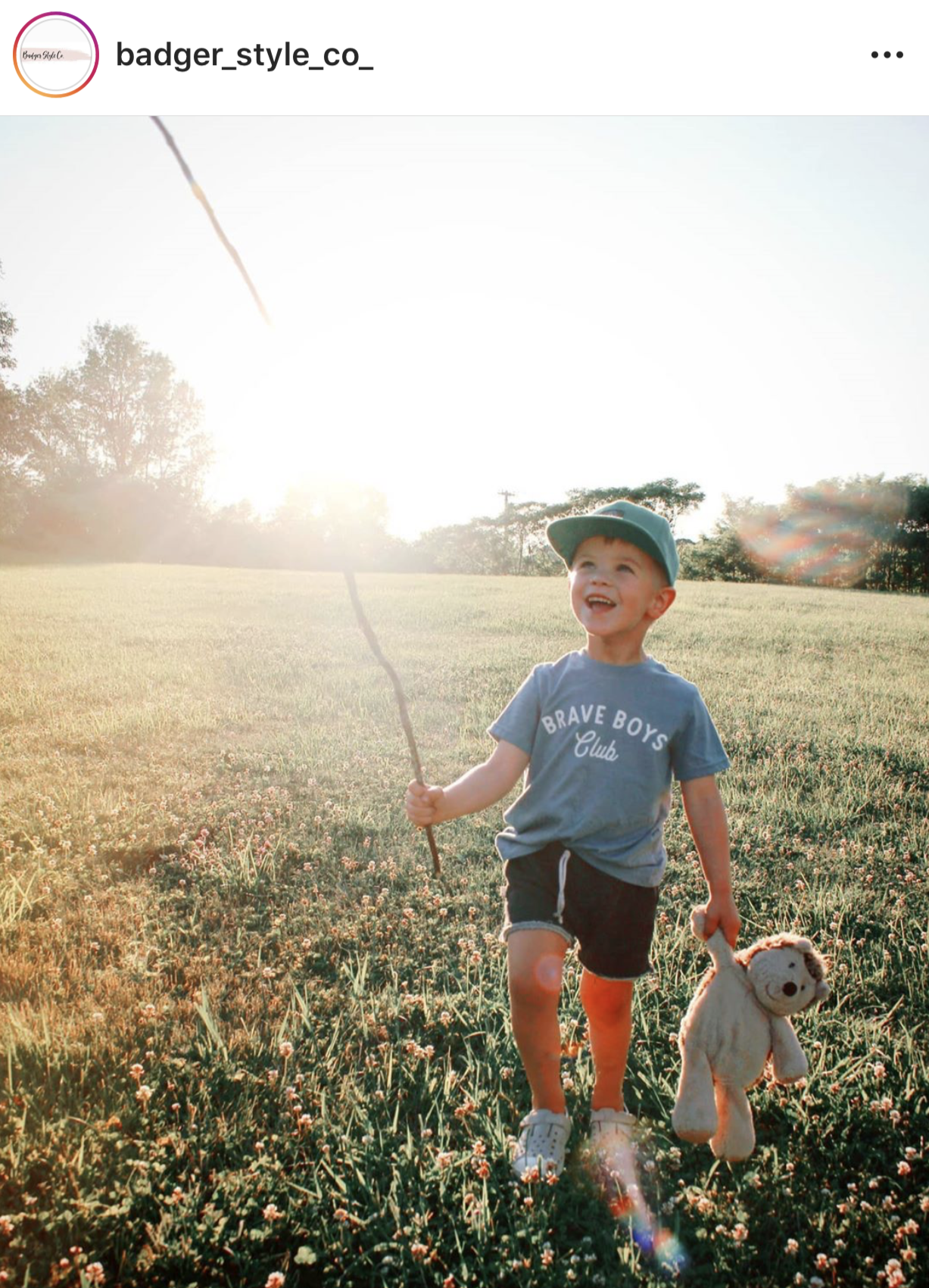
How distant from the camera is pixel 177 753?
19.9ft

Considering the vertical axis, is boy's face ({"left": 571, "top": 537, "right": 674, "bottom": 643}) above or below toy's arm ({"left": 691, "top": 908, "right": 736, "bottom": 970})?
above

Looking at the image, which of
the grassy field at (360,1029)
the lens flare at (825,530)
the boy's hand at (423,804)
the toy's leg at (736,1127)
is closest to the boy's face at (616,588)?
the boy's hand at (423,804)

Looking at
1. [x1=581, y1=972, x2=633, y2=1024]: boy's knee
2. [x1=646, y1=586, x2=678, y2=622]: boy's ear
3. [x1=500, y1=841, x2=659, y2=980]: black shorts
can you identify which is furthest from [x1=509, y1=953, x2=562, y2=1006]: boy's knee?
[x1=646, y1=586, x2=678, y2=622]: boy's ear

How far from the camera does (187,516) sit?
4084 cm

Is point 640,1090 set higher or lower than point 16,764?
lower

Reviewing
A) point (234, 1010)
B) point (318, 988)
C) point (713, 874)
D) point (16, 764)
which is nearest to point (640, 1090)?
point (713, 874)

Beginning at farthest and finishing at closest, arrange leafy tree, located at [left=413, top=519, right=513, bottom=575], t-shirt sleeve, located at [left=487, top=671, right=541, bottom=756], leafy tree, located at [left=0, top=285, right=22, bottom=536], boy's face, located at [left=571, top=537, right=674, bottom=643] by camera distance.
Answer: leafy tree, located at [left=413, top=519, right=513, bottom=575]
leafy tree, located at [left=0, top=285, right=22, bottom=536]
t-shirt sleeve, located at [left=487, top=671, right=541, bottom=756]
boy's face, located at [left=571, top=537, right=674, bottom=643]

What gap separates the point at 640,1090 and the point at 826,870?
221cm

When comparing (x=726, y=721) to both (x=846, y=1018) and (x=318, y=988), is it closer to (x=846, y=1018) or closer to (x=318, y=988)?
(x=846, y=1018)

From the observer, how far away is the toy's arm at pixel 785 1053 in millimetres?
2354

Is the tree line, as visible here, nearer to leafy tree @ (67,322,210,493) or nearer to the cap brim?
leafy tree @ (67,322,210,493)

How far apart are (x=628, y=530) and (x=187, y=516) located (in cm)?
4175

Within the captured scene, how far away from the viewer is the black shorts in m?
2.47

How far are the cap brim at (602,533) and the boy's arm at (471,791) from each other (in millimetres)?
715
